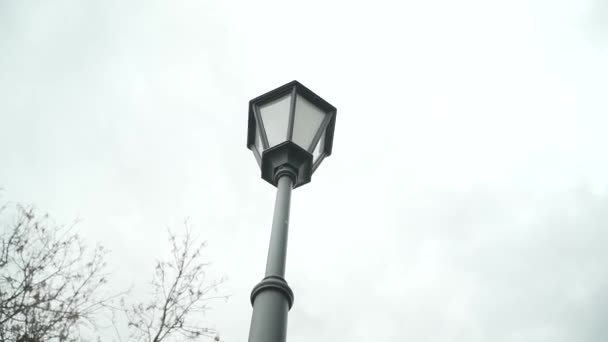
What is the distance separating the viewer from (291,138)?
3.33m

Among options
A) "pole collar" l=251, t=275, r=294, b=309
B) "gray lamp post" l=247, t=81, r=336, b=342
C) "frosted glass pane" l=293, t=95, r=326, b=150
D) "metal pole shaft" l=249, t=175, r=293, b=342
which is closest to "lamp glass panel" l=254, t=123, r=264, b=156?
"gray lamp post" l=247, t=81, r=336, b=342

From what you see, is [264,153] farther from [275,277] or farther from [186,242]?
[186,242]

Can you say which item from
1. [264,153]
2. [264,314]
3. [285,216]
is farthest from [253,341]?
[264,153]

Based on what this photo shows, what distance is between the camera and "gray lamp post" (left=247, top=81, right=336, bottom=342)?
2269 millimetres

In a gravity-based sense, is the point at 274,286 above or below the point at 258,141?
below

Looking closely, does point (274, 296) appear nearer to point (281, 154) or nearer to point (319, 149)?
point (281, 154)

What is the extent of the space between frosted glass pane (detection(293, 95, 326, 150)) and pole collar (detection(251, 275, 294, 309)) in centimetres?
123

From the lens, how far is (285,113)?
357 centimetres

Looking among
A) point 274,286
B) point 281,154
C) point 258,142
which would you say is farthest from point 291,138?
point 274,286

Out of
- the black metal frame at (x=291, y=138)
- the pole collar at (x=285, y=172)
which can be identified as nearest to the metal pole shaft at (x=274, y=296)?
the pole collar at (x=285, y=172)

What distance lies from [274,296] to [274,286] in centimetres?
5

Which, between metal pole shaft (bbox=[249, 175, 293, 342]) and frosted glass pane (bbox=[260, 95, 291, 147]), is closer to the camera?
metal pole shaft (bbox=[249, 175, 293, 342])

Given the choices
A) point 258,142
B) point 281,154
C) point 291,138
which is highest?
point 258,142

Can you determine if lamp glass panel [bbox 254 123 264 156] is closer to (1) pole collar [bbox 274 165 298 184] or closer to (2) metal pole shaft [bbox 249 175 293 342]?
(1) pole collar [bbox 274 165 298 184]
